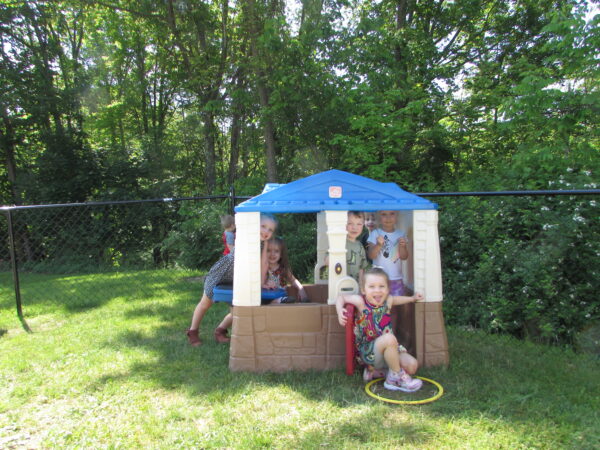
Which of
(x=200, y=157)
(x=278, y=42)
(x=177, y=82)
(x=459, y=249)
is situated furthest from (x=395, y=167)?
(x=200, y=157)

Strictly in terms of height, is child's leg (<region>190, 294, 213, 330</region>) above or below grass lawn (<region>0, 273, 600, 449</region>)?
above

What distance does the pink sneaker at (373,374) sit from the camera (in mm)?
3029

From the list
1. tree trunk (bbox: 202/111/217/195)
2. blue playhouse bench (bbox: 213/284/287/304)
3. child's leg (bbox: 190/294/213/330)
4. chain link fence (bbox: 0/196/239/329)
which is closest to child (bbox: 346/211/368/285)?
blue playhouse bench (bbox: 213/284/287/304)

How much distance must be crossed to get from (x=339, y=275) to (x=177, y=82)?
12.4 metres

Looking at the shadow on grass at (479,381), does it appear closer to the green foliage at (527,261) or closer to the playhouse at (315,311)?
the playhouse at (315,311)

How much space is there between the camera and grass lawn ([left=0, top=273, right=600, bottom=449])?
2352mm

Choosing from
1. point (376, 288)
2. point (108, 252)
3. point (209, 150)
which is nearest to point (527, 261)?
point (376, 288)

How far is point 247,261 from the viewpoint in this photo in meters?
3.23

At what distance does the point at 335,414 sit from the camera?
2.59m

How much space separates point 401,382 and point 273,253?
1.53 meters

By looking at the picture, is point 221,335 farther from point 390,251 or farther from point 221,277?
point 390,251

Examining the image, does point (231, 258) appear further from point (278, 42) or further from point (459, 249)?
point (278, 42)

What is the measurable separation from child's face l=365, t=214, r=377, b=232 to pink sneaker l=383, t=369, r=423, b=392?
142cm

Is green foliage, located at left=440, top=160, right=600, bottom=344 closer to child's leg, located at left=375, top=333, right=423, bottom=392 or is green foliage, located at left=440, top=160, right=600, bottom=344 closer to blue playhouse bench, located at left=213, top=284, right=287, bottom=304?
child's leg, located at left=375, top=333, right=423, bottom=392
